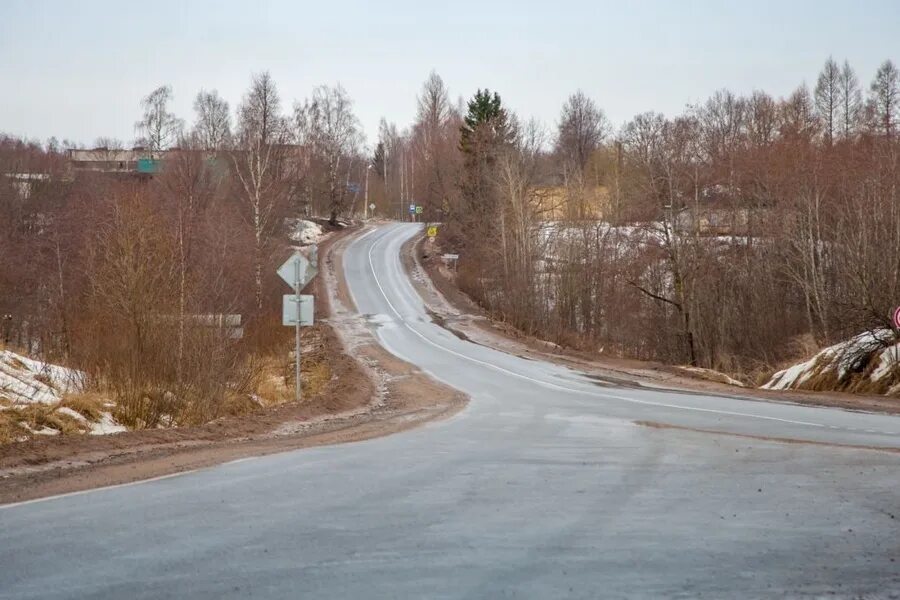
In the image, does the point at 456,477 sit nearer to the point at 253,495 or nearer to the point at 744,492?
A: the point at 253,495

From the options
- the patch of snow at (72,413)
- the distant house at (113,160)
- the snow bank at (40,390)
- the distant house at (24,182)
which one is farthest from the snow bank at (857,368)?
the distant house at (113,160)

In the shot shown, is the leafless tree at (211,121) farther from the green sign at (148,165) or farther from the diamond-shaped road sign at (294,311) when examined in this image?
the diamond-shaped road sign at (294,311)

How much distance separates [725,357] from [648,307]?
9414 millimetres

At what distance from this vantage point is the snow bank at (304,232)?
74.0 metres

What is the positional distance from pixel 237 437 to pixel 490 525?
309 inches

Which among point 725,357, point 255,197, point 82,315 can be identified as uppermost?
point 255,197

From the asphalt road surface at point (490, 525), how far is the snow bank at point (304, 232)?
6233cm

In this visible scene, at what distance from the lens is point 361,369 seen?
29.3 meters

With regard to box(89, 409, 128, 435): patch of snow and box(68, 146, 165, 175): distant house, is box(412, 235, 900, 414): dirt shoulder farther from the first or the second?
box(68, 146, 165, 175): distant house

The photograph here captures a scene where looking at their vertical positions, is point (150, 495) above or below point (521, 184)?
below

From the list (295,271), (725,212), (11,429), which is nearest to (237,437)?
(11,429)

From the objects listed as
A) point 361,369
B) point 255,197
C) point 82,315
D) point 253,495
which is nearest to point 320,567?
point 253,495

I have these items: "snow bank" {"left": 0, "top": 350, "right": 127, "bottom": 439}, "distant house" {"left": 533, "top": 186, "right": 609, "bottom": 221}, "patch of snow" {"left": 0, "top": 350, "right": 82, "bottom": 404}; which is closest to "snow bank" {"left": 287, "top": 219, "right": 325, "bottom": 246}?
"distant house" {"left": 533, "top": 186, "right": 609, "bottom": 221}

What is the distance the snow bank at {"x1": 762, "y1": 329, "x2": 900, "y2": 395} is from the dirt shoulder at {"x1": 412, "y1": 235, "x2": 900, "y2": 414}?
47.7 inches
